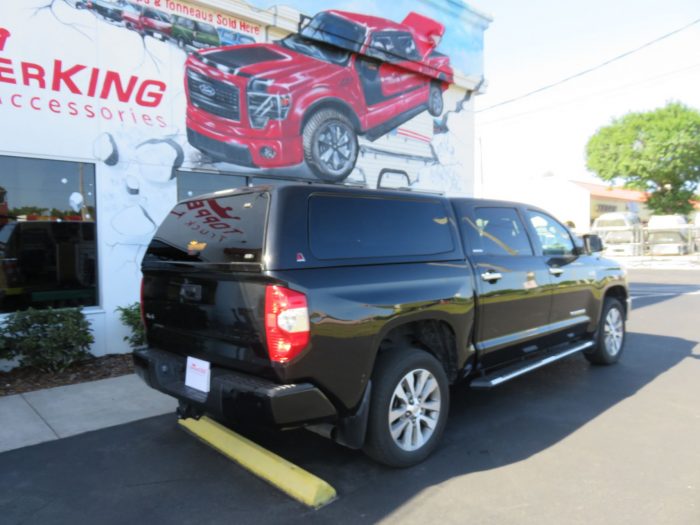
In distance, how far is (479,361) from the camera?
417cm

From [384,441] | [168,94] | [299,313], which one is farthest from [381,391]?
[168,94]

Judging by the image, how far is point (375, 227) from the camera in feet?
11.9

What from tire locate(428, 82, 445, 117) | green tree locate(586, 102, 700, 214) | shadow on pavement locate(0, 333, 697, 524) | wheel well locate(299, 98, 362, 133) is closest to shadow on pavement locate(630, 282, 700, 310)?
tire locate(428, 82, 445, 117)

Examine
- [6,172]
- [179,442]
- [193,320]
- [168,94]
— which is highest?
[168,94]

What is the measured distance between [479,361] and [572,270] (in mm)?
1772

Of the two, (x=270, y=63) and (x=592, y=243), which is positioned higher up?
(x=270, y=63)

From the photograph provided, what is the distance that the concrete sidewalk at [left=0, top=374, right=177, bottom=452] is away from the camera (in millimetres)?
4188

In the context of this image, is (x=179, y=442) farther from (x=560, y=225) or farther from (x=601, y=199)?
(x=601, y=199)

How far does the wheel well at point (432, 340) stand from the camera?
143 inches

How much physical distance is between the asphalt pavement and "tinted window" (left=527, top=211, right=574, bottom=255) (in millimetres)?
1411

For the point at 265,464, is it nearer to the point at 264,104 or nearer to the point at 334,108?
Answer: the point at 264,104

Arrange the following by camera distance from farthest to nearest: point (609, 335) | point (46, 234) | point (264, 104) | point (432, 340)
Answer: point (264, 104), point (46, 234), point (609, 335), point (432, 340)

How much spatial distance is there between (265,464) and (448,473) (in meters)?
1.19

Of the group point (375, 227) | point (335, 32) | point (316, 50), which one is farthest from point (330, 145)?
point (375, 227)
